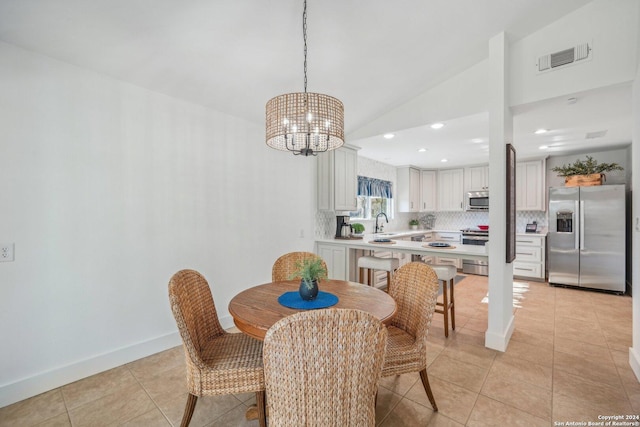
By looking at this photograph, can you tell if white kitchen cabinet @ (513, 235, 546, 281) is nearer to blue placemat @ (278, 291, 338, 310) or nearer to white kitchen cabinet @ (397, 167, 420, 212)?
white kitchen cabinet @ (397, 167, 420, 212)

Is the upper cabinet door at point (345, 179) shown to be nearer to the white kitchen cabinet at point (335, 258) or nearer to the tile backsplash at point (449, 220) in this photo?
the tile backsplash at point (449, 220)

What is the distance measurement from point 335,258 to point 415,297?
2263mm

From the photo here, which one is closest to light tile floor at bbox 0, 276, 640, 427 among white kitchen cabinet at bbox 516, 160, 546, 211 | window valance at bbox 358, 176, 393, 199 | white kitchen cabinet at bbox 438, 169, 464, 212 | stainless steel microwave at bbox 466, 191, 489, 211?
white kitchen cabinet at bbox 516, 160, 546, 211

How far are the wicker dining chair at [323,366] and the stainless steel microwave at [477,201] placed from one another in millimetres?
6080

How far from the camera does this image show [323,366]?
3.43ft

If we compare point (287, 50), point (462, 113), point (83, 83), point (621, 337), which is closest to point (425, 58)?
point (462, 113)

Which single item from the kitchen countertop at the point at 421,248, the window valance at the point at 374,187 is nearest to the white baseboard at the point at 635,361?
the kitchen countertop at the point at 421,248

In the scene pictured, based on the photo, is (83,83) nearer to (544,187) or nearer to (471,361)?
(471,361)

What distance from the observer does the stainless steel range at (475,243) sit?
573 centimetres

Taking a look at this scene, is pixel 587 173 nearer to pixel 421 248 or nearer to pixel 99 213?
pixel 421 248

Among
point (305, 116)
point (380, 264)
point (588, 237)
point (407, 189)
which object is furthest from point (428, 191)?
point (305, 116)

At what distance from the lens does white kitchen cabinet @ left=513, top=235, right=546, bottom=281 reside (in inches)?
207

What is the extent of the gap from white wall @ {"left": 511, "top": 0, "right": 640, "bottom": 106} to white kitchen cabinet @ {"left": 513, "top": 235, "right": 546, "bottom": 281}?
363 cm

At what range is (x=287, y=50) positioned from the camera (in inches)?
97.3
